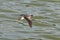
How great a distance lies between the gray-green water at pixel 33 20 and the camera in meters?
11.9

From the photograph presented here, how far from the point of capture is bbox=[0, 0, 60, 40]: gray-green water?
11945 millimetres

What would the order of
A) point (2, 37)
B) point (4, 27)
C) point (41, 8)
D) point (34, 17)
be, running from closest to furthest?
point (2, 37) → point (4, 27) → point (34, 17) → point (41, 8)

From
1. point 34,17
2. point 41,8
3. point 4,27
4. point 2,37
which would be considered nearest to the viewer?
point 2,37

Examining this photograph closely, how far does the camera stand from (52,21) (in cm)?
1310

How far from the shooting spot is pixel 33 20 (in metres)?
13.3

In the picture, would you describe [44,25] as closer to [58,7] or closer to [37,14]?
[37,14]

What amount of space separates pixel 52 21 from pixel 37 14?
36.4 inches

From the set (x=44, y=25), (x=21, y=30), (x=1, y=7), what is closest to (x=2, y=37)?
(x=21, y=30)

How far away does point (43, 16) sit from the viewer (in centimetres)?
1366

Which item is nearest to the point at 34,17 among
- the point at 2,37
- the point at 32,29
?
the point at 32,29

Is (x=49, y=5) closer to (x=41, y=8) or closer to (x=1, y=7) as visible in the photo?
(x=41, y=8)

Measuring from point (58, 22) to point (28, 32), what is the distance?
1.35 metres

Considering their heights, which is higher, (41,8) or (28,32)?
(41,8)

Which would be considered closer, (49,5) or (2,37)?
(2,37)
